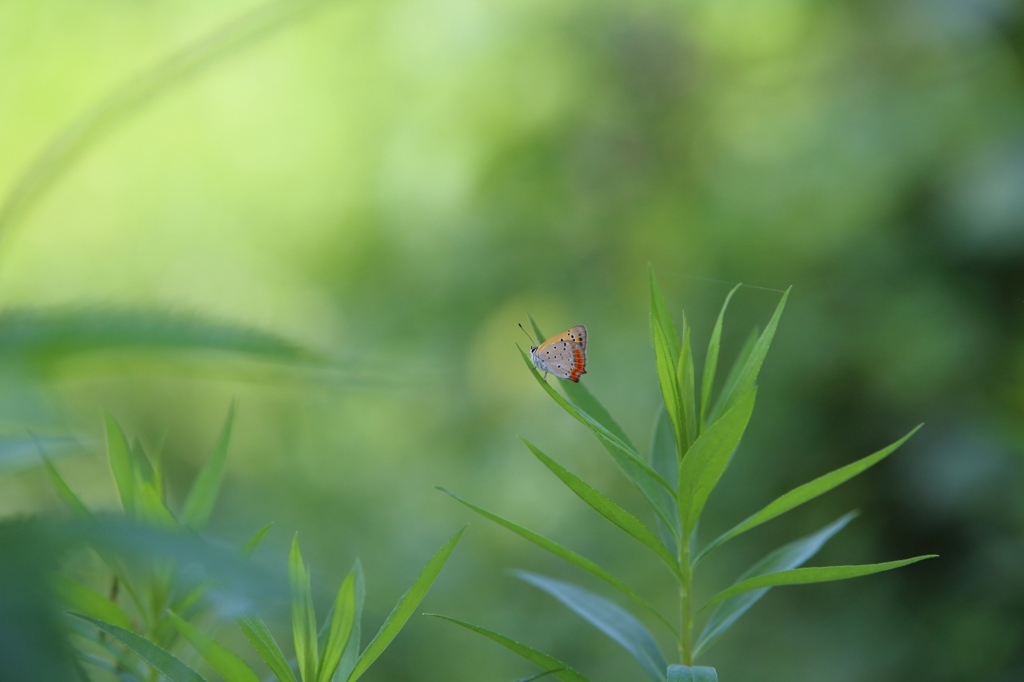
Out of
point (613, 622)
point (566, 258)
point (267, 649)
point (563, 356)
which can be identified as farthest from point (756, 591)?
point (566, 258)

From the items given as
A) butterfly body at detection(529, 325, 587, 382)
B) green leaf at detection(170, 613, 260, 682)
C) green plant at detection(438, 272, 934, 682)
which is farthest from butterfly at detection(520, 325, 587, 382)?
green leaf at detection(170, 613, 260, 682)

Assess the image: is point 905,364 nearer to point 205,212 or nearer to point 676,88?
point 676,88

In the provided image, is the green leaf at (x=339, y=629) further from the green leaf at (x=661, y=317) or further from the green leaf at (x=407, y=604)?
the green leaf at (x=661, y=317)

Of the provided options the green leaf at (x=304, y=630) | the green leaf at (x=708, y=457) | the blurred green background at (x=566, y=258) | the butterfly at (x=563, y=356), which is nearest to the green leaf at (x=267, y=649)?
the green leaf at (x=304, y=630)

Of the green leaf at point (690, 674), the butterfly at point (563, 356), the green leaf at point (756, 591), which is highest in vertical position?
the butterfly at point (563, 356)

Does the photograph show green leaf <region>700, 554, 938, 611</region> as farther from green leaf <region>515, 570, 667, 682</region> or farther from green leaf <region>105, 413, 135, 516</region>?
green leaf <region>105, 413, 135, 516</region>

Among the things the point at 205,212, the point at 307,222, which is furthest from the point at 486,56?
the point at 205,212

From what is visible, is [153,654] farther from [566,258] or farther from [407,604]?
[566,258]

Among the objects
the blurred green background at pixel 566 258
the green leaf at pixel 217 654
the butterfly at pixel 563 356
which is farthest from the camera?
the blurred green background at pixel 566 258
